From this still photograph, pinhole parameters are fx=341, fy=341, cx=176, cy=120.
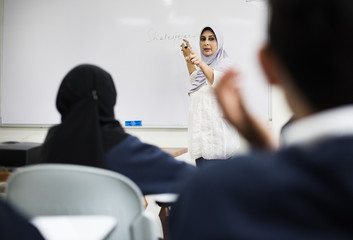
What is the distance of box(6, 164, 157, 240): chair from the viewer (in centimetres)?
93

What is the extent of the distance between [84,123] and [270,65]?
3.26 ft

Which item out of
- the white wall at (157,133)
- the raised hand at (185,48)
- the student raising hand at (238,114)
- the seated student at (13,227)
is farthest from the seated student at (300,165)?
the raised hand at (185,48)

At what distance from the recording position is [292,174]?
0.35 m

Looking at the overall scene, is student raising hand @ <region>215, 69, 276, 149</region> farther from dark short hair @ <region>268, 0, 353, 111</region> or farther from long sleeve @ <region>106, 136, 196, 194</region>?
long sleeve @ <region>106, 136, 196, 194</region>

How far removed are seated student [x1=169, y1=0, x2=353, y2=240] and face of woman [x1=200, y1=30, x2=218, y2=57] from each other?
101 inches

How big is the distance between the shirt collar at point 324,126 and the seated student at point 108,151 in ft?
2.78

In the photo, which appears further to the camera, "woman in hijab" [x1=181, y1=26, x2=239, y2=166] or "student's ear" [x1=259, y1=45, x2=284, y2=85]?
"woman in hijab" [x1=181, y1=26, x2=239, y2=166]

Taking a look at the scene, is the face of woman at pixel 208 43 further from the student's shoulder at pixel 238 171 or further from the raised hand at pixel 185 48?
the student's shoulder at pixel 238 171

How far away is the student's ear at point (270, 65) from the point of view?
16.3 inches

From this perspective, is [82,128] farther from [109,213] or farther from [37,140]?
[37,140]

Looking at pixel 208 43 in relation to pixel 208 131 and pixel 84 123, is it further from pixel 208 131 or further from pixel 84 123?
pixel 84 123

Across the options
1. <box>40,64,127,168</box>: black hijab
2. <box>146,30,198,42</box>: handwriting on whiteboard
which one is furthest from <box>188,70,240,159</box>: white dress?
<box>40,64,127,168</box>: black hijab

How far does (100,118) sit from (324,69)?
1.09 m

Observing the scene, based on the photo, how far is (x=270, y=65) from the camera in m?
0.43
